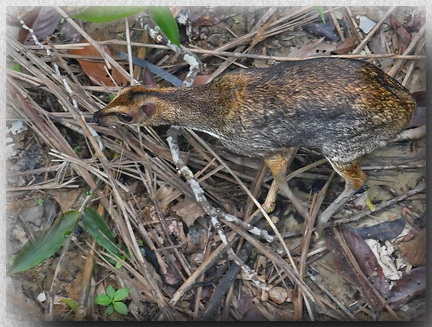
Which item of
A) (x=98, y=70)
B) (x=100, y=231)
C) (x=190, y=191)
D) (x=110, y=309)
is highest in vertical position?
(x=98, y=70)

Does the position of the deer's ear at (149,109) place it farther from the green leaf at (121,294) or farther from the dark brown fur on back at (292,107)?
the green leaf at (121,294)

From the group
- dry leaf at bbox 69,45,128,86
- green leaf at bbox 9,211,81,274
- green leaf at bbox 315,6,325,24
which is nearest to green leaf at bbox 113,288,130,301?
green leaf at bbox 9,211,81,274

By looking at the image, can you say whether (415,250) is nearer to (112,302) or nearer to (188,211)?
(188,211)

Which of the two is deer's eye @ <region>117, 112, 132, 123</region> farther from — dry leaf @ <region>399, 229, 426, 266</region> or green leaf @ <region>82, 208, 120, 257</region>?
dry leaf @ <region>399, 229, 426, 266</region>

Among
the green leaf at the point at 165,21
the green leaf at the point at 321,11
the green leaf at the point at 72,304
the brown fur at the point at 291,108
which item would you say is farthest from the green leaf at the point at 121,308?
the green leaf at the point at 321,11

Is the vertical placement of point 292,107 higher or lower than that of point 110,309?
higher

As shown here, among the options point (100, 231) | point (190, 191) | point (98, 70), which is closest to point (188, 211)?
point (190, 191)
